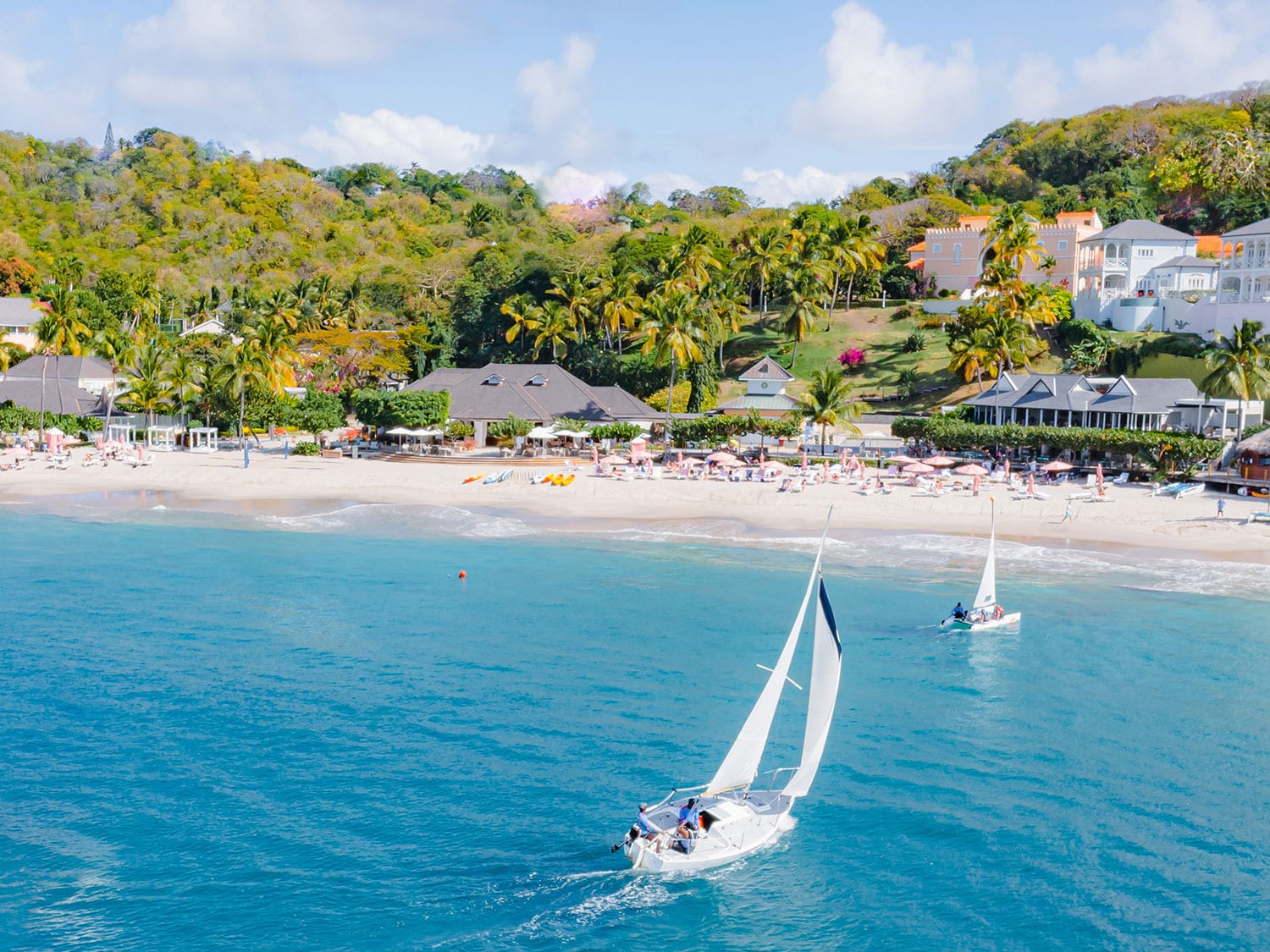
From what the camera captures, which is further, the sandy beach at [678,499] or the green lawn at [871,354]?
the green lawn at [871,354]

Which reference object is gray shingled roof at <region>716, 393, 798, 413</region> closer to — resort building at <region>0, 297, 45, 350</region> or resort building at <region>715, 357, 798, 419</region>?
resort building at <region>715, 357, 798, 419</region>

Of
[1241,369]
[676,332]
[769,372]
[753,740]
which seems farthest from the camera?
[769,372]

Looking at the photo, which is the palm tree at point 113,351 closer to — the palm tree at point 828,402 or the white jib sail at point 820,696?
the palm tree at point 828,402

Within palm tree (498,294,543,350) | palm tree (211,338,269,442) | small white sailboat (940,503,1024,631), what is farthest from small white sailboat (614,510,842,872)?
palm tree (498,294,543,350)

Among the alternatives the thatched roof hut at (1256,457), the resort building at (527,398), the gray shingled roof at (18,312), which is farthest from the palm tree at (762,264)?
the gray shingled roof at (18,312)

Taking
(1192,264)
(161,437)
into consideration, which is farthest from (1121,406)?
(161,437)

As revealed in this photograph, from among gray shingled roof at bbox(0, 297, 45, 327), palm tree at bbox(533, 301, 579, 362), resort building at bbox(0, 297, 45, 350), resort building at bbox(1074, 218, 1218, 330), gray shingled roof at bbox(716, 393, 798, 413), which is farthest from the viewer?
gray shingled roof at bbox(0, 297, 45, 327)

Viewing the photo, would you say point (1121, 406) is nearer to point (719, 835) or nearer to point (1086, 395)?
point (1086, 395)
